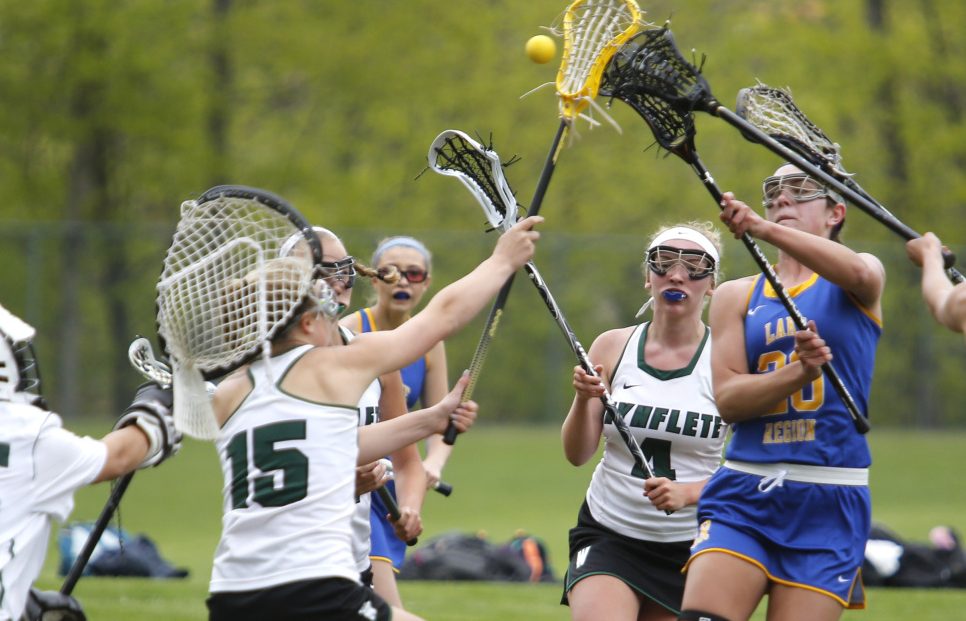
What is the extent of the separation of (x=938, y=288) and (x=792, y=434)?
0.93 m

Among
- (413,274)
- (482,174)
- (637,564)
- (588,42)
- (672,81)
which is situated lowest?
(637,564)

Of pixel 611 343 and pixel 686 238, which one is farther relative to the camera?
pixel 611 343

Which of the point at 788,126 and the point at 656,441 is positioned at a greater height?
the point at 788,126

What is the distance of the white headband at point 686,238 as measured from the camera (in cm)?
577

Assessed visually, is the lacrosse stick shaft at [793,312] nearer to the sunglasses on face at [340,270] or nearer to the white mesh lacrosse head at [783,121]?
the white mesh lacrosse head at [783,121]

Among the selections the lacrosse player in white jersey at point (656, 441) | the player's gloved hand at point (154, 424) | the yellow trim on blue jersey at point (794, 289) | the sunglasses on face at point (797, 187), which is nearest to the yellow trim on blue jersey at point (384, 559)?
the lacrosse player in white jersey at point (656, 441)

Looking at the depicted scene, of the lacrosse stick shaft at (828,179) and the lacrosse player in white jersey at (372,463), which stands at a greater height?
the lacrosse stick shaft at (828,179)

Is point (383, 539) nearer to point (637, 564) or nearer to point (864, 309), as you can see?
point (637, 564)

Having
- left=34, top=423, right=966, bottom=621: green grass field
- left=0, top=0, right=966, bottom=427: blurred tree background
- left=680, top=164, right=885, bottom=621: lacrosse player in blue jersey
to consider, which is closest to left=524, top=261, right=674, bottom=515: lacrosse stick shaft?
left=680, top=164, right=885, bottom=621: lacrosse player in blue jersey

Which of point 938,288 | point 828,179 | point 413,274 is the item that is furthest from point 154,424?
point 413,274

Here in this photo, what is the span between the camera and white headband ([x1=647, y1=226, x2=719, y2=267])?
18.9ft

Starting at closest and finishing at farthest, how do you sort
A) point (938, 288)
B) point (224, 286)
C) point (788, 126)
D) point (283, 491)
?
point (283, 491) < point (224, 286) < point (938, 288) < point (788, 126)

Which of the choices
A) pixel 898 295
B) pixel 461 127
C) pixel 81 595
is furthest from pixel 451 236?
pixel 81 595

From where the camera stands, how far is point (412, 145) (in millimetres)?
25734
